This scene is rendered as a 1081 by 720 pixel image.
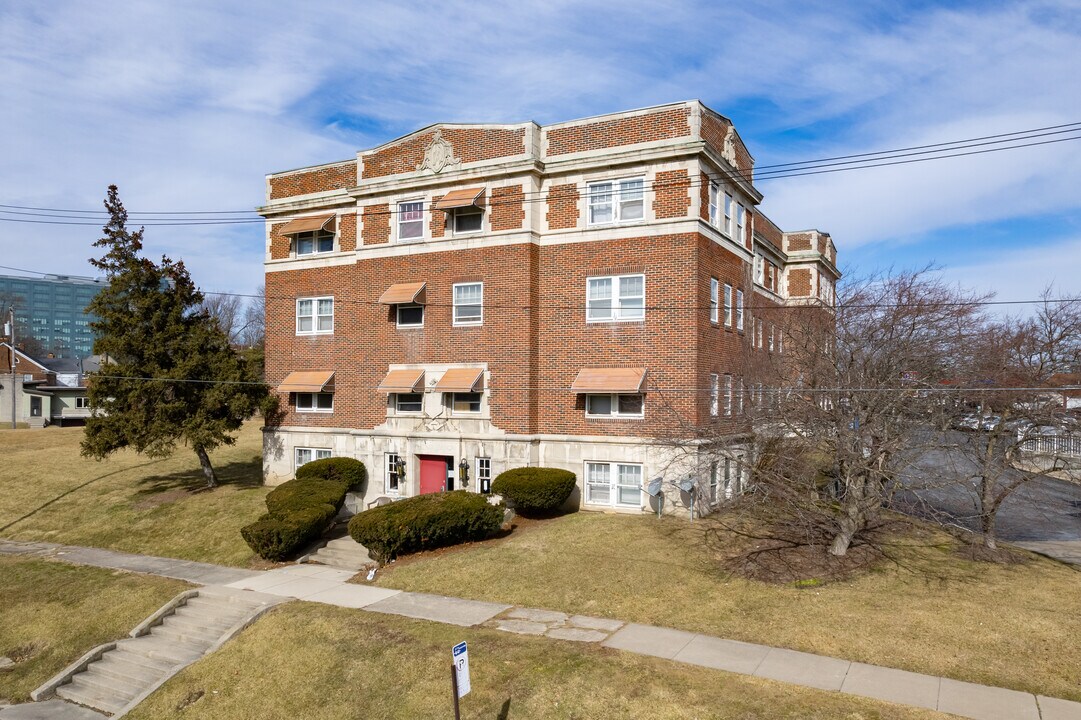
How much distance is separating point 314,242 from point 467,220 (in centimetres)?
742

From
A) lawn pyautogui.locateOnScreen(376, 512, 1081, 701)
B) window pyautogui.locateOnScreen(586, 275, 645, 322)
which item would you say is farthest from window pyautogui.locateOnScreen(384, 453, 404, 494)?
window pyautogui.locateOnScreen(586, 275, 645, 322)

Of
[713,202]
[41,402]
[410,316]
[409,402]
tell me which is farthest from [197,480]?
[41,402]

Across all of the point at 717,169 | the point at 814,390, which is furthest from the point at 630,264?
the point at 814,390

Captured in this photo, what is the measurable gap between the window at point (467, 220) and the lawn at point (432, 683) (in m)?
13.7

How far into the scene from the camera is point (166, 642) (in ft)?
53.2

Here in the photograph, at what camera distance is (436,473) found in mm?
25703

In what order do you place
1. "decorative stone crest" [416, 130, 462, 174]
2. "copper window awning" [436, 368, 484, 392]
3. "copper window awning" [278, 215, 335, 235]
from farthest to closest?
"copper window awning" [278, 215, 335, 235] → "decorative stone crest" [416, 130, 462, 174] → "copper window awning" [436, 368, 484, 392]

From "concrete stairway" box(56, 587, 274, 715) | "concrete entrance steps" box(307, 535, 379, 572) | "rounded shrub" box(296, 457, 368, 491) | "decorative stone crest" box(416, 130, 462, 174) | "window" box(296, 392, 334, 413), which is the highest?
"decorative stone crest" box(416, 130, 462, 174)

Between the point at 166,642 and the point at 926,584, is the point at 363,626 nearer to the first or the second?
the point at 166,642

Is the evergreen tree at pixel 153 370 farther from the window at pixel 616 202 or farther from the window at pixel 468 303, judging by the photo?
the window at pixel 616 202

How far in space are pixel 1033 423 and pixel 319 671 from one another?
16624mm

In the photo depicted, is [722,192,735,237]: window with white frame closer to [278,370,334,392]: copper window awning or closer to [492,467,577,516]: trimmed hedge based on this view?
[492,467,577,516]: trimmed hedge

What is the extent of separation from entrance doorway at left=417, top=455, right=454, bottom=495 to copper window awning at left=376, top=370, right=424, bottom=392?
2.49m

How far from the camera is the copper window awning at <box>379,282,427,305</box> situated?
25.2 metres
